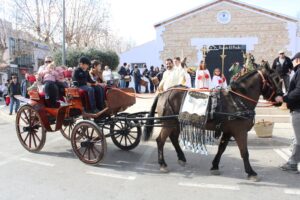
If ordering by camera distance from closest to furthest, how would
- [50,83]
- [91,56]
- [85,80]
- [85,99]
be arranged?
1. [85,99]
2. [85,80]
3. [50,83]
4. [91,56]

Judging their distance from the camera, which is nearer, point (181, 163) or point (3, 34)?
point (181, 163)

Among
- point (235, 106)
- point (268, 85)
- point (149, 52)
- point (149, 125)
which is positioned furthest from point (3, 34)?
point (268, 85)

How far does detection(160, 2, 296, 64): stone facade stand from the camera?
2284 cm

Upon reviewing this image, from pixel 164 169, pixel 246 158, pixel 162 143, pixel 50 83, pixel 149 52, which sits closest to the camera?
pixel 246 158

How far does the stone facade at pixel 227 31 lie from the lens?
74.9 feet

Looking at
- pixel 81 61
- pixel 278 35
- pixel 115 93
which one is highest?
pixel 278 35

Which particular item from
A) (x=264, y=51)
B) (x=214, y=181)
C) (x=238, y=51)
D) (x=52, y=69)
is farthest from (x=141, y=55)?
(x=214, y=181)

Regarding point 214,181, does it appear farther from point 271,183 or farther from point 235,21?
point 235,21

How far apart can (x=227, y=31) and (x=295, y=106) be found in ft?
59.0

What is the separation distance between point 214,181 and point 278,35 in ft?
62.9

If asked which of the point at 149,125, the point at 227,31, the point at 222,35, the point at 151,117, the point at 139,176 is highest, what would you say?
the point at 227,31

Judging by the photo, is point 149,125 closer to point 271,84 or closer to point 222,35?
point 271,84

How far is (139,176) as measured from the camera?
247 inches

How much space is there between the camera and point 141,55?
79.3 feet
